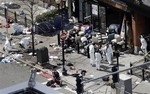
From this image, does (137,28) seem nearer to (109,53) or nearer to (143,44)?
(143,44)

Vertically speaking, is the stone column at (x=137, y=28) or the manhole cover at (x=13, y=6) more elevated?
the manhole cover at (x=13, y=6)

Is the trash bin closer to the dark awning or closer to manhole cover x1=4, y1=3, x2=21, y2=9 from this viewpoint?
the dark awning

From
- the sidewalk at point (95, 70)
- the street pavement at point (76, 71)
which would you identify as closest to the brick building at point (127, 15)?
the sidewalk at point (95, 70)

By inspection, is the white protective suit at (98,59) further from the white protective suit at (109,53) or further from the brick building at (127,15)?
the brick building at (127,15)

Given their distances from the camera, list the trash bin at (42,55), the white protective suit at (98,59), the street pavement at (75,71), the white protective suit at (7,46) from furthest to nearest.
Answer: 1. the white protective suit at (7,46)
2. the trash bin at (42,55)
3. the white protective suit at (98,59)
4. the street pavement at (75,71)

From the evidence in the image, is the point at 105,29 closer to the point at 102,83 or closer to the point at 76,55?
the point at 76,55

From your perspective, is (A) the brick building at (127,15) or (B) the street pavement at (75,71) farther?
(A) the brick building at (127,15)

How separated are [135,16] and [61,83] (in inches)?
254

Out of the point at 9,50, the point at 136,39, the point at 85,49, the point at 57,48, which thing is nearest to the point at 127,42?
the point at 136,39

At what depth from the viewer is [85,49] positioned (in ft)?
85.0

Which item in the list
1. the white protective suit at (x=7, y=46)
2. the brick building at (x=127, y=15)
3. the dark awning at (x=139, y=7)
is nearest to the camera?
the dark awning at (x=139, y=7)

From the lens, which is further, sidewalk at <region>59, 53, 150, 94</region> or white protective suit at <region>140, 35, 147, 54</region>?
white protective suit at <region>140, 35, 147, 54</region>

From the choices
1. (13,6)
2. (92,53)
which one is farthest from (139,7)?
(13,6)

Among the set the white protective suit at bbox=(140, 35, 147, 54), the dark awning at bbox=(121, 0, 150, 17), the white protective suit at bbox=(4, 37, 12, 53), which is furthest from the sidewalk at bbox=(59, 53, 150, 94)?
the white protective suit at bbox=(4, 37, 12, 53)
